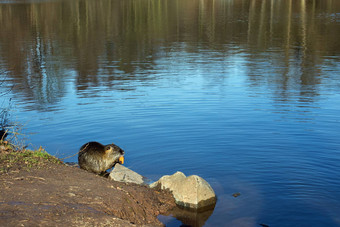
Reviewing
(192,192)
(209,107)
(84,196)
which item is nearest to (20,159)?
(84,196)

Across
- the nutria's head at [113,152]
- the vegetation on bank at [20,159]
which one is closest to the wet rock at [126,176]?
the nutria's head at [113,152]

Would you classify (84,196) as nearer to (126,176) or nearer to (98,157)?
(126,176)

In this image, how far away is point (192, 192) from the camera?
37.1 ft

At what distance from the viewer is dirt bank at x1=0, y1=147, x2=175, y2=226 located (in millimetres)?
8344

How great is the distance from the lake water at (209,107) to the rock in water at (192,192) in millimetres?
390

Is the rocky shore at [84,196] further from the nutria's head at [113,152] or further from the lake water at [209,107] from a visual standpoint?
the lake water at [209,107]

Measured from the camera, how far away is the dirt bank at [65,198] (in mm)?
8344

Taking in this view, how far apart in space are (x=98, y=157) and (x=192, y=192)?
3074 mm

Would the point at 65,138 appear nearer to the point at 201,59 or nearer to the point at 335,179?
the point at 335,179

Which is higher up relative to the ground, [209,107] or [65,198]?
[65,198]

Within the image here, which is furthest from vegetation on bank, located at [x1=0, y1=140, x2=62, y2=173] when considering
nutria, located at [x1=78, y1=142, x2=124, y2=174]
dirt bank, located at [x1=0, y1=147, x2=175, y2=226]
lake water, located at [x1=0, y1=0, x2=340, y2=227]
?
lake water, located at [x1=0, y1=0, x2=340, y2=227]

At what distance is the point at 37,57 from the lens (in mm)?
34750

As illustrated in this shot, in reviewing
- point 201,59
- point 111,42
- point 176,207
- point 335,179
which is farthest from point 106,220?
point 111,42

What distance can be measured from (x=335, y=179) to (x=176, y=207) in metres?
4.37
